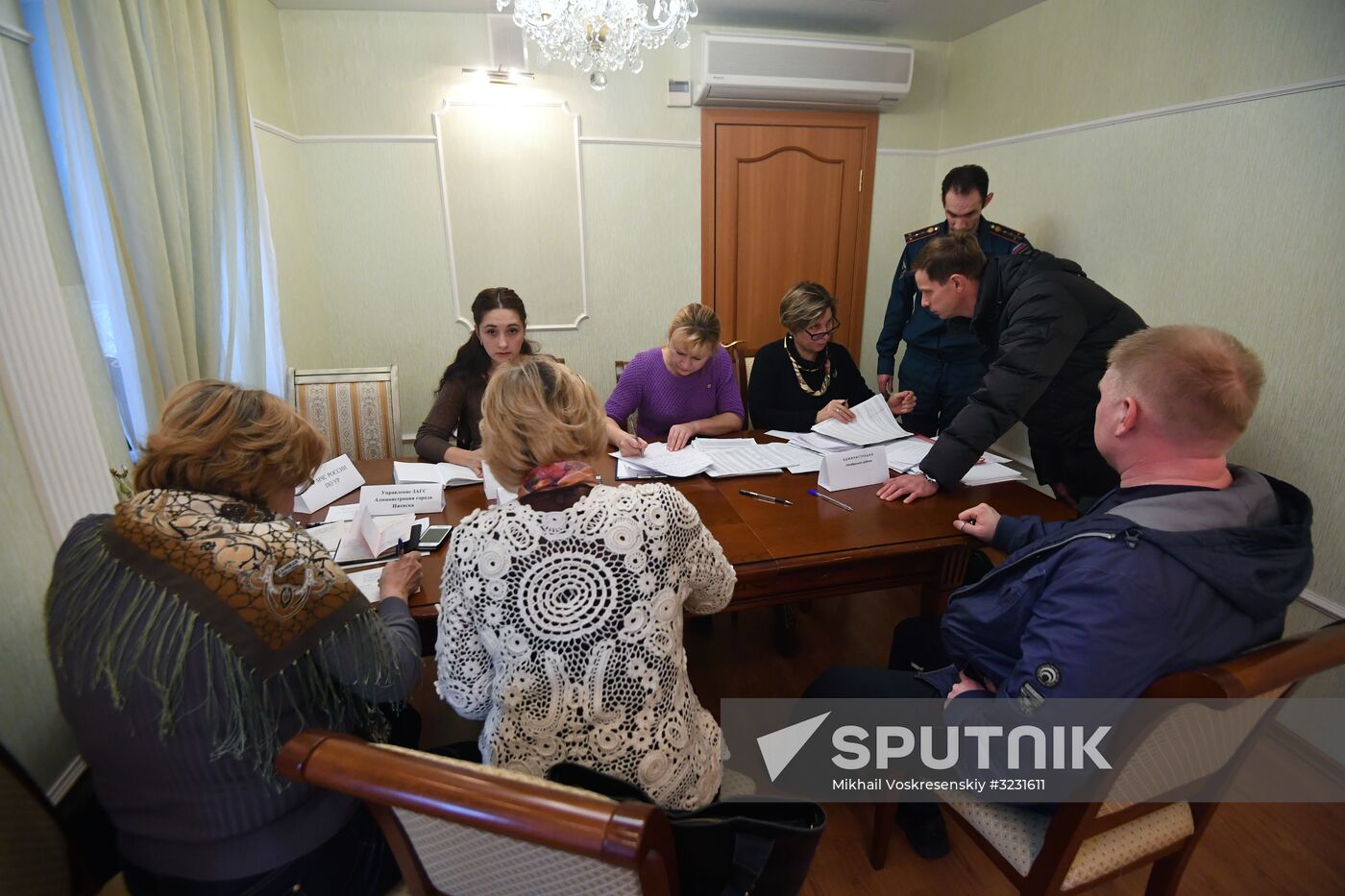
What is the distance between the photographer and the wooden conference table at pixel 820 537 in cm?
133

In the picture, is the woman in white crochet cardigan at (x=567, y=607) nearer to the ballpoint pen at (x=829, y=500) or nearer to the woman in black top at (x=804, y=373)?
the ballpoint pen at (x=829, y=500)

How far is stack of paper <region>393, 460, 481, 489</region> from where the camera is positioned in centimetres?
171

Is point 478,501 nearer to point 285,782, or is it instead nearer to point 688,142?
point 285,782

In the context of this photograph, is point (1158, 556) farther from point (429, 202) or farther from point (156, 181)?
point (429, 202)

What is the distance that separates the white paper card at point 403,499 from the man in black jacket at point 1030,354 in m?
1.13

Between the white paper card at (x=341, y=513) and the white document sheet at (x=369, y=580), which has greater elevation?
the white paper card at (x=341, y=513)

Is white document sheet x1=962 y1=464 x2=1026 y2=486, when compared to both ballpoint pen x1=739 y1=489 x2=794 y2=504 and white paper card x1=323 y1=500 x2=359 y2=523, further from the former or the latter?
white paper card x1=323 y1=500 x2=359 y2=523

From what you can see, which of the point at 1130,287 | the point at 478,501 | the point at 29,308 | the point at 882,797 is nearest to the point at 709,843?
the point at 882,797

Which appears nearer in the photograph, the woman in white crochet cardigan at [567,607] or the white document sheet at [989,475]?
the woman in white crochet cardigan at [567,607]

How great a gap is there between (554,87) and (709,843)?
341 cm

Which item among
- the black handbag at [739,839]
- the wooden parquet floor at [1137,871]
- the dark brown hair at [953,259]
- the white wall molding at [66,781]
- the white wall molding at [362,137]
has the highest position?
the white wall molding at [362,137]

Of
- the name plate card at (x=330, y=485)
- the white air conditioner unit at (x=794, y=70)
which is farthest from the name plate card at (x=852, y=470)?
the white air conditioner unit at (x=794, y=70)

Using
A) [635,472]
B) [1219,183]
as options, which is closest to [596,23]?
[635,472]

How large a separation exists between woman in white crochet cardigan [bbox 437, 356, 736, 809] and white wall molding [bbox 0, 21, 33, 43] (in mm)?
1424
